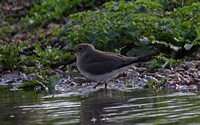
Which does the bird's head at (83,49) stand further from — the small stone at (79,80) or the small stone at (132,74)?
the small stone at (132,74)

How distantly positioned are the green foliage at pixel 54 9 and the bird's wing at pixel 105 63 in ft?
18.2

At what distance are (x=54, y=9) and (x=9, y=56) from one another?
447cm

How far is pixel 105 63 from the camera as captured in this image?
7566 mm

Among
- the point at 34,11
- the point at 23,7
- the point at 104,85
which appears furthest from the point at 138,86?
the point at 23,7

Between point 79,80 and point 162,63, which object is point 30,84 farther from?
point 162,63

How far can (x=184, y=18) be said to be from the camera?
8.93 m

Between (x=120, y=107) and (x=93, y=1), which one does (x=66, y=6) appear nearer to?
(x=93, y=1)

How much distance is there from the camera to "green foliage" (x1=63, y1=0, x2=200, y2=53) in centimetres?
859

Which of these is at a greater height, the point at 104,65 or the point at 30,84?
the point at 104,65

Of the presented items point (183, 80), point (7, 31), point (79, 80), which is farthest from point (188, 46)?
point (7, 31)

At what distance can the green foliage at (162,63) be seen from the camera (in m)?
8.17

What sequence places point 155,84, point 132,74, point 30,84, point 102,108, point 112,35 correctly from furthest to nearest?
point 112,35
point 132,74
point 30,84
point 155,84
point 102,108

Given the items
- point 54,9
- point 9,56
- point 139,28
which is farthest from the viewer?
point 54,9

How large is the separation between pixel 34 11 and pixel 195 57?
22.9 feet
